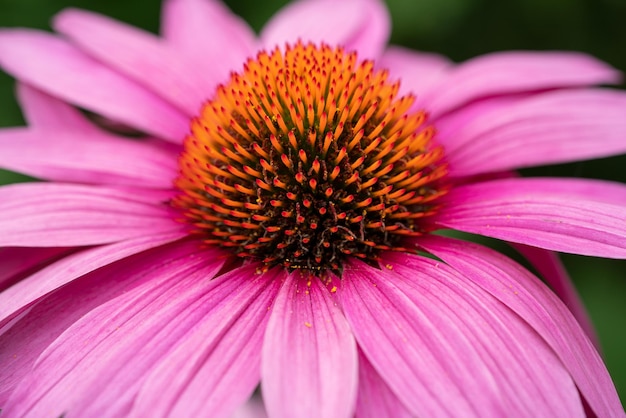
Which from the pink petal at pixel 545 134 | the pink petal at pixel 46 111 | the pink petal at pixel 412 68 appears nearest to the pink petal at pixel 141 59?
the pink petal at pixel 46 111

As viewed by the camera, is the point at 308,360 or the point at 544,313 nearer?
the point at 308,360

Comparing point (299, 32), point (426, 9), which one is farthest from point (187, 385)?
point (426, 9)

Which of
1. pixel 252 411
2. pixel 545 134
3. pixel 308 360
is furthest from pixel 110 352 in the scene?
pixel 545 134

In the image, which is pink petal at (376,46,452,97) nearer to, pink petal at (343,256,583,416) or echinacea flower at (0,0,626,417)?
echinacea flower at (0,0,626,417)

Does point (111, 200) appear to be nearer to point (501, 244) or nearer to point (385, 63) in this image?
point (385, 63)

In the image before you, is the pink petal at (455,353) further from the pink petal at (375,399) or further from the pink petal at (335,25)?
the pink petal at (335,25)

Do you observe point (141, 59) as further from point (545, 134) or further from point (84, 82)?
point (545, 134)
